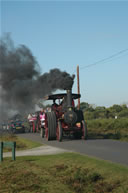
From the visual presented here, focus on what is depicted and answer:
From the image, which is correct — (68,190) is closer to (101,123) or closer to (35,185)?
(35,185)

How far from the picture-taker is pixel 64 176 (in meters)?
9.28

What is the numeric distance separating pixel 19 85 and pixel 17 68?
206 cm

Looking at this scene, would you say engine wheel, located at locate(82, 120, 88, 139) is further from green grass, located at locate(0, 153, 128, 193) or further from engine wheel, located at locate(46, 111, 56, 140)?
green grass, located at locate(0, 153, 128, 193)

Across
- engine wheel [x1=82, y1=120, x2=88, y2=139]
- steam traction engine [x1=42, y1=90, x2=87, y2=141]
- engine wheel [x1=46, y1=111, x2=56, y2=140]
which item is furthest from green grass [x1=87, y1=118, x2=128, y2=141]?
engine wheel [x1=46, y1=111, x2=56, y2=140]

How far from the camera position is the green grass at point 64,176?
7938 millimetres

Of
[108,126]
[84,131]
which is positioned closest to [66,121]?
[84,131]

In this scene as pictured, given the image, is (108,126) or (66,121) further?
(108,126)

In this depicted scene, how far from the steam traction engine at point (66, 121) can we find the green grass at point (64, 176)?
791 centimetres

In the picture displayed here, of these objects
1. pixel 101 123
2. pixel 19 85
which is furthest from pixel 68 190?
pixel 101 123

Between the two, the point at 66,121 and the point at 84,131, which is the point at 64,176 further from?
the point at 84,131

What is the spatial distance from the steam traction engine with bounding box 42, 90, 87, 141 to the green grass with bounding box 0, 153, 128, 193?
7.91 m

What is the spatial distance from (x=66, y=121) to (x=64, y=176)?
10448mm

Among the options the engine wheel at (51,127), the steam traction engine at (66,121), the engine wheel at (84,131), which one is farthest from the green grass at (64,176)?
the engine wheel at (51,127)

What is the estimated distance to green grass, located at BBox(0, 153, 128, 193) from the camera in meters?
7.94
